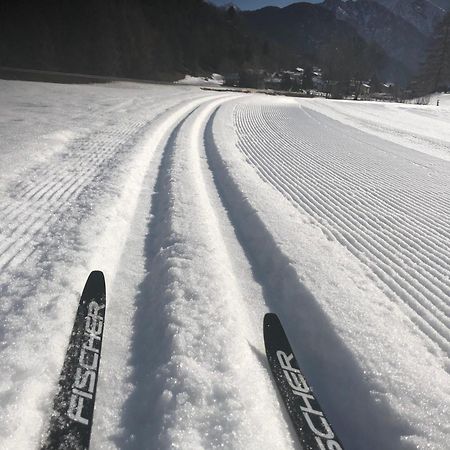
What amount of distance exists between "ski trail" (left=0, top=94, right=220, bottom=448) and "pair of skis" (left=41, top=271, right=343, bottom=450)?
0.07 meters

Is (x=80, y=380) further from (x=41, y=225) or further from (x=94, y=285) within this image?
(x=41, y=225)

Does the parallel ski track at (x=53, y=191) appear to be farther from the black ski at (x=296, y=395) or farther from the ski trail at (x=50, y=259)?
the black ski at (x=296, y=395)

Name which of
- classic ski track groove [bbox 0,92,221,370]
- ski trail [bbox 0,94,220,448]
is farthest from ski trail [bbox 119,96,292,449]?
classic ski track groove [bbox 0,92,221,370]

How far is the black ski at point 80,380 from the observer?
162 centimetres

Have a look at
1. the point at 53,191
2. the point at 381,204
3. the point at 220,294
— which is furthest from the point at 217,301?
the point at 381,204

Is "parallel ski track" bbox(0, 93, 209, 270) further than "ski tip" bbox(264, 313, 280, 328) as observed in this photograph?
Yes

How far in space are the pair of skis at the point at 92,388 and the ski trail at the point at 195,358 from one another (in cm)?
9

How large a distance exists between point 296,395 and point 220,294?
0.89 m

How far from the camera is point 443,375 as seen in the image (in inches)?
82.4

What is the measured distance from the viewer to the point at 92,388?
1861mm

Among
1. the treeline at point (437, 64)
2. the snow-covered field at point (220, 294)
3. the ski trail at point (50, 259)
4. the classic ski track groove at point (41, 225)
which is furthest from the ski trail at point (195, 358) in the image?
the treeline at point (437, 64)

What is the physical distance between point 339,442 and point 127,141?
669 centimetres

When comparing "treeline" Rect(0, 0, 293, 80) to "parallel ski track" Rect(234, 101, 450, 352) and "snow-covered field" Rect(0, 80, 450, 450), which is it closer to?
"parallel ski track" Rect(234, 101, 450, 352)

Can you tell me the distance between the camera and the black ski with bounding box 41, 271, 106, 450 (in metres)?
1.62
